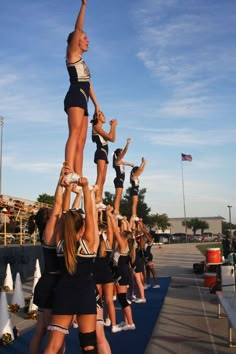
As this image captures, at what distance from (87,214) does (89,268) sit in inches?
17.3

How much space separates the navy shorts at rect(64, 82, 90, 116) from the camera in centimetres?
575

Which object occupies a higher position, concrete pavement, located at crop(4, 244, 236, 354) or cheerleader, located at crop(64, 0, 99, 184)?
cheerleader, located at crop(64, 0, 99, 184)

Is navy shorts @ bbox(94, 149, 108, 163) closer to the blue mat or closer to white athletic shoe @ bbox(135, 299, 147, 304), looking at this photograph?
the blue mat

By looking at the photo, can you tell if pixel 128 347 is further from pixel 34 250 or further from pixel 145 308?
pixel 34 250

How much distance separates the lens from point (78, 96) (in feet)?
19.0

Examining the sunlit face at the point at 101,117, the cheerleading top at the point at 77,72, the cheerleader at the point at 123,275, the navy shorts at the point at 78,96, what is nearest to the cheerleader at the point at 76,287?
the navy shorts at the point at 78,96

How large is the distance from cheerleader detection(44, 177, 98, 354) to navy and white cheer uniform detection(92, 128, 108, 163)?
160 inches

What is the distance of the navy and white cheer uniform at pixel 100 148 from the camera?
26.1 ft

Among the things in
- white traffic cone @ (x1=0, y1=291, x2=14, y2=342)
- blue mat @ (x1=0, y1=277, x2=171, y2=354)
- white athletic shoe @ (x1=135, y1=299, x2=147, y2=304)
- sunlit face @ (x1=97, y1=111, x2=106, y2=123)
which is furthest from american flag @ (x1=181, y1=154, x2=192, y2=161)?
white traffic cone @ (x1=0, y1=291, x2=14, y2=342)

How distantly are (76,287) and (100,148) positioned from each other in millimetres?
4469


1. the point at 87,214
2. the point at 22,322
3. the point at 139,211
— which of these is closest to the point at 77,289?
the point at 87,214

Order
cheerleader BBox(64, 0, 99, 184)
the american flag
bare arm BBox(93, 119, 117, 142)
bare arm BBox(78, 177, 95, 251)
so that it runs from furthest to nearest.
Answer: the american flag
bare arm BBox(93, 119, 117, 142)
cheerleader BBox(64, 0, 99, 184)
bare arm BBox(78, 177, 95, 251)

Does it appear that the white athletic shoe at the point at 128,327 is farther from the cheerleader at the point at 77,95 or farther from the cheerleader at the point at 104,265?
the cheerleader at the point at 77,95

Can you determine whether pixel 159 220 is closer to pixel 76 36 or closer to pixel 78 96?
pixel 78 96
